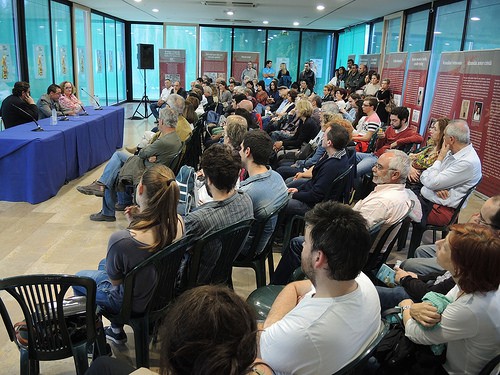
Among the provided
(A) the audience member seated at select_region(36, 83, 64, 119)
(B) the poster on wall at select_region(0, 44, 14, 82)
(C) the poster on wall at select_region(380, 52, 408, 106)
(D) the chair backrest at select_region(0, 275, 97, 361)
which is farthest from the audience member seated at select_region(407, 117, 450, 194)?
(B) the poster on wall at select_region(0, 44, 14, 82)

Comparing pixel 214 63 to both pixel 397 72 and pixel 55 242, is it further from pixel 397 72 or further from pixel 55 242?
pixel 55 242

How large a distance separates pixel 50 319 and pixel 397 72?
345 inches

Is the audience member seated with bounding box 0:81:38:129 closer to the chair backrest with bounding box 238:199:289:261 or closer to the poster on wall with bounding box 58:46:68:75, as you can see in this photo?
the chair backrest with bounding box 238:199:289:261

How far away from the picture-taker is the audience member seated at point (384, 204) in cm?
262

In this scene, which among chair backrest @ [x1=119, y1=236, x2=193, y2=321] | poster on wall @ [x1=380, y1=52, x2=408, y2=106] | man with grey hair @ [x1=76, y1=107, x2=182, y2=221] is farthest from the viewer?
poster on wall @ [x1=380, y1=52, x2=408, y2=106]

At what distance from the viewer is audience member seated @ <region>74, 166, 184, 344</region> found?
1.89 m

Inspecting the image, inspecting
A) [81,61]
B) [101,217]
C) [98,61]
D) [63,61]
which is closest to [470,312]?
[101,217]

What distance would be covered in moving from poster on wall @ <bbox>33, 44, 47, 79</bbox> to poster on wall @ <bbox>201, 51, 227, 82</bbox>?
669 cm

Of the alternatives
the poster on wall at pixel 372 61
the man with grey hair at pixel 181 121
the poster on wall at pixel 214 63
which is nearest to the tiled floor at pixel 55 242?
the man with grey hair at pixel 181 121

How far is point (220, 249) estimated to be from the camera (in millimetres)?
2215

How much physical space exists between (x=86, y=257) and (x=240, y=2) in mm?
7809

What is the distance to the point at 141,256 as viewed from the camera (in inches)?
75.2

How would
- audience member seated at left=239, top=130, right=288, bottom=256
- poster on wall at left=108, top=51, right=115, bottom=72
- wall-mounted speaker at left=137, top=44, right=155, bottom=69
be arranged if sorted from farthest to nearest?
poster on wall at left=108, top=51, right=115, bottom=72, wall-mounted speaker at left=137, top=44, right=155, bottom=69, audience member seated at left=239, top=130, right=288, bottom=256

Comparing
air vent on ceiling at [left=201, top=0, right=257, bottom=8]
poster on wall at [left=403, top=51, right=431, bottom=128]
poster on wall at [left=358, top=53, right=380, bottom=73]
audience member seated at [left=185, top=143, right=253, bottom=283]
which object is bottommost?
audience member seated at [left=185, top=143, right=253, bottom=283]
